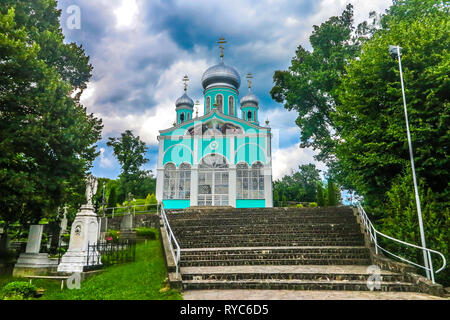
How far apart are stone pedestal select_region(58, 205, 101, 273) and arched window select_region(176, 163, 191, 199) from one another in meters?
13.1

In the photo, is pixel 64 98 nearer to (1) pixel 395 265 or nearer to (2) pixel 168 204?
(1) pixel 395 265

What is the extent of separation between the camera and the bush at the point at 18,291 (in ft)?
20.3

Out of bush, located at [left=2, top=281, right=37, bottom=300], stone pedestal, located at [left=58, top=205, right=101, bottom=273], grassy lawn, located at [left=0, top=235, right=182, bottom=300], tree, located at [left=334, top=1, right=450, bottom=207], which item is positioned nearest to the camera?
bush, located at [left=2, top=281, right=37, bottom=300]

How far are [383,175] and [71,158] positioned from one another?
1079 cm

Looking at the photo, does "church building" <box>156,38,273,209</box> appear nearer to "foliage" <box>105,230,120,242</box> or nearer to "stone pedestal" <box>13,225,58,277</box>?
"foliage" <box>105,230,120,242</box>

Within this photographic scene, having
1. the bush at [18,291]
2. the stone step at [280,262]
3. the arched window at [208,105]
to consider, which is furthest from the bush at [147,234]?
the arched window at [208,105]

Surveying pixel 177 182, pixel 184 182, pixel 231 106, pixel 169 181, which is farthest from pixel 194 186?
pixel 231 106

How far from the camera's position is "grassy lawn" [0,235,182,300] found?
251 inches

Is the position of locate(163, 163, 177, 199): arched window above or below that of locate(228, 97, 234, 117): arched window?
below

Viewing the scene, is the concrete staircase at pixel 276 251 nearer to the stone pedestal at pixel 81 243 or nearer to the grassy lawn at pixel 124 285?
the grassy lawn at pixel 124 285

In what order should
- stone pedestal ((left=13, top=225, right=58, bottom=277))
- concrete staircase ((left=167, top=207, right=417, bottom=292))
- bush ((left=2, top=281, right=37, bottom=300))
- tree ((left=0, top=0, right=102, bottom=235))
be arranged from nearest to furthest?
bush ((left=2, top=281, right=37, bottom=300))
concrete staircase ((left=167, top=207, right=417, bottom=292))
tree ((left=0, top=0, right=102, bottom=235))
stone pedestal ((left=13, top=225, right=58, bottom=277))

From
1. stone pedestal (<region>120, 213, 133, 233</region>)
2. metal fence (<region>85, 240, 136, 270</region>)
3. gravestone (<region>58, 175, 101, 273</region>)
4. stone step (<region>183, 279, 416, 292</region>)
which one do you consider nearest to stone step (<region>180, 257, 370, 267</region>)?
stone step (<region>183, 279, 416, 292</region>)

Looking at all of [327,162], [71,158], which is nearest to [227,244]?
[71,158]

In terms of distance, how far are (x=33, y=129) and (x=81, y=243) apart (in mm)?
3797
